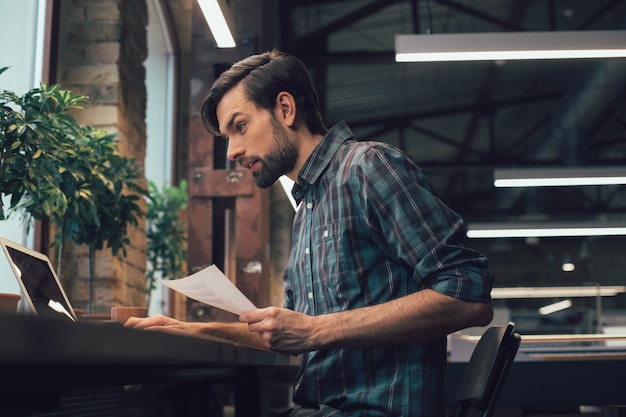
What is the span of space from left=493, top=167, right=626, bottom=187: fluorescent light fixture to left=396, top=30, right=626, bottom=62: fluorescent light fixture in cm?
265

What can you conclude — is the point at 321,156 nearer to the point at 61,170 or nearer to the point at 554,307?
the point at 61,170

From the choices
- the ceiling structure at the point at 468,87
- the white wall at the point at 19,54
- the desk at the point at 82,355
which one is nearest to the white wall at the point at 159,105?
the ceiling structure at the point at 468,87

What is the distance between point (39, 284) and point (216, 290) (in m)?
0.50

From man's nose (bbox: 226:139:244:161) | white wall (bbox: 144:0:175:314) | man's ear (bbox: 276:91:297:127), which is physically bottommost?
man's nose (bbox: 226:139:244:161)

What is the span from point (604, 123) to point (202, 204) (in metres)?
9.62

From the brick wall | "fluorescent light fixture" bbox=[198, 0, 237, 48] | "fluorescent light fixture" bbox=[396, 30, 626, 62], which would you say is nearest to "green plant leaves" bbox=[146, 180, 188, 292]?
the brick wall

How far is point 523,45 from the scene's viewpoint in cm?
427

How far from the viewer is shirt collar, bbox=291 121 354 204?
5.97 feet

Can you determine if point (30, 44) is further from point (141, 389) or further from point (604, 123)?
point (604, 123)

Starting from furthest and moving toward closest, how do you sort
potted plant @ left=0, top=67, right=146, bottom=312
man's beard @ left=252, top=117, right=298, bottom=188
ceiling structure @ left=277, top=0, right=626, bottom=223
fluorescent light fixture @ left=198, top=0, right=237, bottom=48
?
ceiling structure @ left=277, top=0, right=626, bottom=223, fluorescent light fixture @ left=198, top=0, right=237, bottom=48, potted plant @ left=0, top=67, right=146, bottom=312, man's beard @ left=252, top=117, right=298, bottom=188

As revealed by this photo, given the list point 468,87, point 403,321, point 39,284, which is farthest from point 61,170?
point 468,87

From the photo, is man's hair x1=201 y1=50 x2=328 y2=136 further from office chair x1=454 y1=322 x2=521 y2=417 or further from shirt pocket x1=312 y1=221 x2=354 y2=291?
office chair x1=454 y1=322 x2=521 y2=417

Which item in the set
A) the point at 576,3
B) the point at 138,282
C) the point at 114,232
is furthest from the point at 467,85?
the point at 114,232

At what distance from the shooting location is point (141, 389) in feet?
10.4
